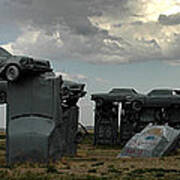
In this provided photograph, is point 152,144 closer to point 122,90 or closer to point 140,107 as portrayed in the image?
point 140,107

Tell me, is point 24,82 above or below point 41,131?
above

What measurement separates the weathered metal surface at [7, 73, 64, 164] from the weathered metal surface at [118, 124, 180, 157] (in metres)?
6.72

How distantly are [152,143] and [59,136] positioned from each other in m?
6.51

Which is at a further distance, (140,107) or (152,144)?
(140,107)

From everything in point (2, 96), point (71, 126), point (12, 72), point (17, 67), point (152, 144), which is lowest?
point (152, 144)

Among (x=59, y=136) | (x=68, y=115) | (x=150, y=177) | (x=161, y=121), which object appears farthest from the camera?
(x=161, y=121)

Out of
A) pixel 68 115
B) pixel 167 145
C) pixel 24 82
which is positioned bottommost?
pixel 167 145

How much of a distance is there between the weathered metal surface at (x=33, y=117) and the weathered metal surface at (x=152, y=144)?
22.1ft

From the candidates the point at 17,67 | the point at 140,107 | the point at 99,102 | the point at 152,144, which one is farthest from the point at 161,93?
the point at 17,67

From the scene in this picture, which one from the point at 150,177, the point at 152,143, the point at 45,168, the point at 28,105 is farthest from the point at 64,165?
the point at 152,143

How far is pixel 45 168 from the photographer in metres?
16.7

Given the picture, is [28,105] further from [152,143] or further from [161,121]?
[161,121]

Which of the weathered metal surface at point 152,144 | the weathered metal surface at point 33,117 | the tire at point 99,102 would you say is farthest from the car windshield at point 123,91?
the weathered metal surface at point 33,117

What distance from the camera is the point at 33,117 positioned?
18453 mm
